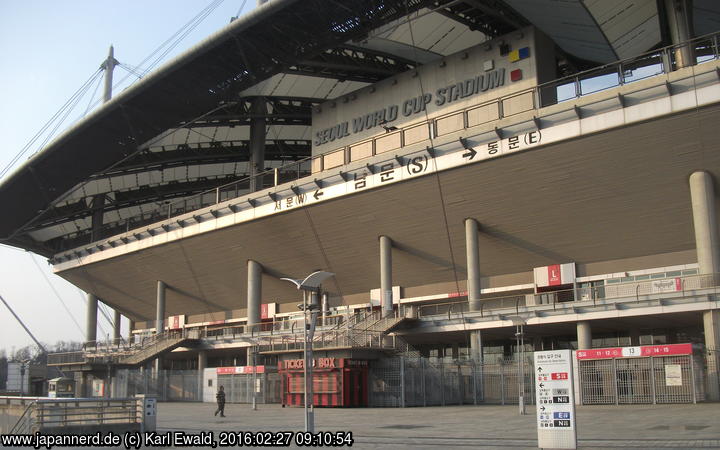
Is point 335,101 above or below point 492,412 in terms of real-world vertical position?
above

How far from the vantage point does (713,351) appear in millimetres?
33688

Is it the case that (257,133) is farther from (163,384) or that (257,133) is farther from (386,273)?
(163,384)

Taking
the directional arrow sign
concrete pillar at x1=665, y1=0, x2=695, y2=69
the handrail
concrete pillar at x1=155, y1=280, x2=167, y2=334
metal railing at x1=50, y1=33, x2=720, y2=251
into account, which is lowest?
the handrail

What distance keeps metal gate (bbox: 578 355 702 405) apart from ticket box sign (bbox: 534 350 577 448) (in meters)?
18.6

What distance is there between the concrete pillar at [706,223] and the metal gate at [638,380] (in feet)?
25.3

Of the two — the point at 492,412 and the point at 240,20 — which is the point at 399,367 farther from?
the point at 240,20

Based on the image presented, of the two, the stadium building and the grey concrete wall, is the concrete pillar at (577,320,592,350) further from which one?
the grey concrete wall

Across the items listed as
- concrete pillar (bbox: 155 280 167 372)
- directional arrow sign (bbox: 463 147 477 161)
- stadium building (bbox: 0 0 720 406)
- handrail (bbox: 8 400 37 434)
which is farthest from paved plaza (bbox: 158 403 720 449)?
concrete pillar (bbox: 155 280 167 372)

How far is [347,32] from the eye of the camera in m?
43.0

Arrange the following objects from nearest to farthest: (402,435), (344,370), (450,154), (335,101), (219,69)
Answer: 1. (402,435)
2. (344,370)
3. (450,154)
4. (219,69)
5. (335,101)

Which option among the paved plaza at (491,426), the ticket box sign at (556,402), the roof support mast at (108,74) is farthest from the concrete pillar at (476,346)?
the roof support mast at (108,74)

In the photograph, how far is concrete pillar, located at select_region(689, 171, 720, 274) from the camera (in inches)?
1443

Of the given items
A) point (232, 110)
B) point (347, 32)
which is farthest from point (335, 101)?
point (347, 32)

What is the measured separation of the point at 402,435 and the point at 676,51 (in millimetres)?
27696
